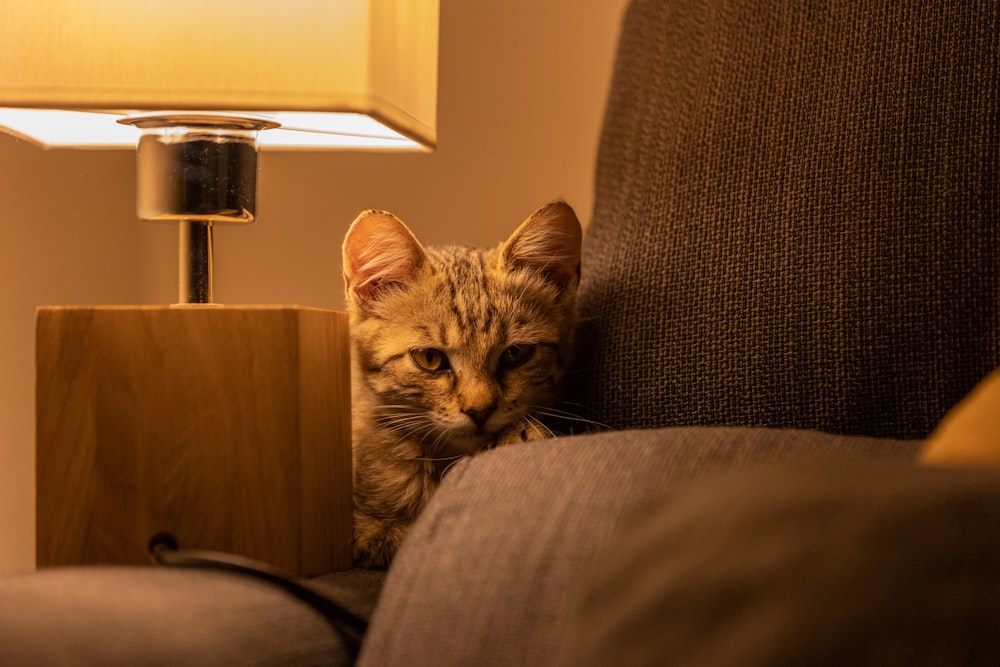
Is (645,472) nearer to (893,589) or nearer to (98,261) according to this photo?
(893,589)

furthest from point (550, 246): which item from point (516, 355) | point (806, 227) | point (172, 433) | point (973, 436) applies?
point (973, 436)

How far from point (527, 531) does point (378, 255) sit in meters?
0.56

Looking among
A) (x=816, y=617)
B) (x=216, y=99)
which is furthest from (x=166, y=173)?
(x=816, y=617)

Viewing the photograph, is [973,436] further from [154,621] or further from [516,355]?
[516,355]

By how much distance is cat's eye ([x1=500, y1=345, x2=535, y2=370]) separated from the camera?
1.10 m

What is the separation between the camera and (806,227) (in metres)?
0.96

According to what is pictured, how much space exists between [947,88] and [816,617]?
0.68 m

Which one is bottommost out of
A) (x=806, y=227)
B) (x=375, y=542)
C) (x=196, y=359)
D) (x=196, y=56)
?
(x=375, y=542)

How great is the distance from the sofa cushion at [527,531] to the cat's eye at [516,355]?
39 cm

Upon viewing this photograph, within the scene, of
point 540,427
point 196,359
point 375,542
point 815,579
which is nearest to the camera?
point 815,579

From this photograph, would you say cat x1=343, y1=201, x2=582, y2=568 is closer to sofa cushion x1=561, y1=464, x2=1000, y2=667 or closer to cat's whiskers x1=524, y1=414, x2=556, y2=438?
cat's whiskers x1=524, y1=414, x2=556, y2=438

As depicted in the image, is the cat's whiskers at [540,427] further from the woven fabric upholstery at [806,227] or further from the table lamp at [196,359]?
the table lamp at [196,359]

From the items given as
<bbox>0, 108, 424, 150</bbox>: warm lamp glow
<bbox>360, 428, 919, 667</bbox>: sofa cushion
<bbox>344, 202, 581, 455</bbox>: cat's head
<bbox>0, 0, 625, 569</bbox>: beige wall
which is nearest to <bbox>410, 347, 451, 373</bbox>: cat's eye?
<bbox>344, 202, 581, 455</bbox>: cat's head

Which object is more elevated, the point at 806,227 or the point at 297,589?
the point at 806,227
